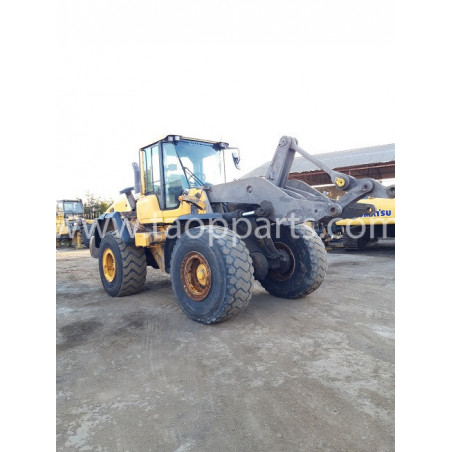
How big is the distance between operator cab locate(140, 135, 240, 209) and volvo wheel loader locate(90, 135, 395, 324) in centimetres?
2

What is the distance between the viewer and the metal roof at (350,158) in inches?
701

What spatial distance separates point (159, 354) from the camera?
3295mm

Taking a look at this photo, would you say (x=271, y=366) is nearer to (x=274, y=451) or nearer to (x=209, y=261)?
(x=274, y=451)

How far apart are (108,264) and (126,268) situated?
2.68 feet

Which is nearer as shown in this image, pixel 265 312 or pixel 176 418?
pixel 176 418

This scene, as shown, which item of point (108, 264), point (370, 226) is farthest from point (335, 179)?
point (370, 226)

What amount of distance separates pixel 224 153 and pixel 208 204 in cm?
132

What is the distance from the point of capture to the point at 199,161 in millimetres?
5570

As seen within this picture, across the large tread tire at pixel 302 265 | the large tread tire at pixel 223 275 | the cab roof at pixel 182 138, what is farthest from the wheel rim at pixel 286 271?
the cab roof at pixel 182 138

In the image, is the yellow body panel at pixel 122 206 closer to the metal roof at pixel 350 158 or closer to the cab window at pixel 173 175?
the cab window at pixel 173 175

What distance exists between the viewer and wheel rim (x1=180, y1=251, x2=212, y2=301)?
164 inches

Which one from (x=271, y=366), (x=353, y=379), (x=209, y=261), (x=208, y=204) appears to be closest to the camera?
(x=353, y=379)

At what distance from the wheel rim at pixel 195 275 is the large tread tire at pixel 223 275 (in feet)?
0.26

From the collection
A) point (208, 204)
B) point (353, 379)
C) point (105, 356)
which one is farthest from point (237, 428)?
point (208, 204)
